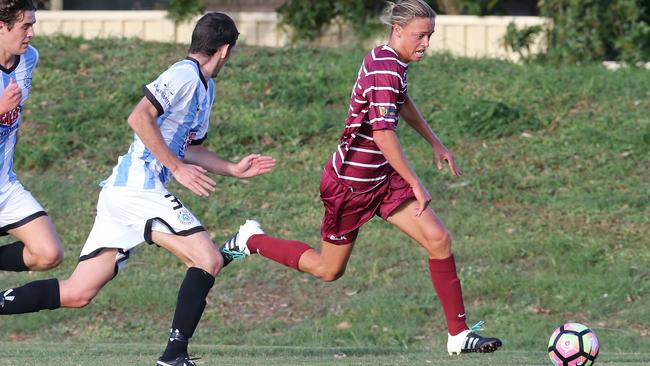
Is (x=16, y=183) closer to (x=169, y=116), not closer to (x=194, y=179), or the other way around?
(x=169, y=116)

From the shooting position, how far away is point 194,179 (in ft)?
21.2

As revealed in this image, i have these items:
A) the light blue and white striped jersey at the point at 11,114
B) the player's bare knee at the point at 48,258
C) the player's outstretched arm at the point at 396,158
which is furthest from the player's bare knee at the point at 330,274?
the light blue and white striped jersey at the point at 11,114

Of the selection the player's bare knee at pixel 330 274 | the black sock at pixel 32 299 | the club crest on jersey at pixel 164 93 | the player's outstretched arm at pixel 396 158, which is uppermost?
the club crest on jersey at pixel 164 93

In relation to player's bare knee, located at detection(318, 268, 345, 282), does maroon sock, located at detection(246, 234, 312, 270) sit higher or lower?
higher

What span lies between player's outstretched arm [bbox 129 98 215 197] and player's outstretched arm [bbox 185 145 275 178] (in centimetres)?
38

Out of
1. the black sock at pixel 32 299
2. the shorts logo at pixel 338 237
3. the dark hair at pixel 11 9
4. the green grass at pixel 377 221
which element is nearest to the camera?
the dark hair at pixel 11 9

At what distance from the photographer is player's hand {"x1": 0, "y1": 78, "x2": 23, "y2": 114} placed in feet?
22.3

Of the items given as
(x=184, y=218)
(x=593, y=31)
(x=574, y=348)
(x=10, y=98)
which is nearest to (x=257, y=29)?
(x=593, y=31)

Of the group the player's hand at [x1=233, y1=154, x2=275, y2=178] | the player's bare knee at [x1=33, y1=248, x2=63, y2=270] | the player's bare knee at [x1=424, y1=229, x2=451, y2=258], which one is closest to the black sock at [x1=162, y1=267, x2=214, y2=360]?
the player's hand at [x1=233, y1=154, x2=275, y2=178]

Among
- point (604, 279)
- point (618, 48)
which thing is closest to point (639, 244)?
point (604, 279)

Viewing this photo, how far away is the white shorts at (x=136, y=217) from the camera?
263 inches

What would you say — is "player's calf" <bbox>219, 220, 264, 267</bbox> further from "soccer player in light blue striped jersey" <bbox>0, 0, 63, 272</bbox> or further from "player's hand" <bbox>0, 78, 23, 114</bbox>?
"player's hand" <bbox>0, 78, 23, 114</bbox>

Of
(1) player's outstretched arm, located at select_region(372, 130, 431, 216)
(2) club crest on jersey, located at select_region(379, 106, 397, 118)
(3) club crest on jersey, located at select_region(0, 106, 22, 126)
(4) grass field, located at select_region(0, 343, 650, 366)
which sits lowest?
Result: (4) grass field, located at select_region(0, 343, 650, 366)

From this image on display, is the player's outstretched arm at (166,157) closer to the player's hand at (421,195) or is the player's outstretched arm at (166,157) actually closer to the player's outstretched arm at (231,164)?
the player's outstretched arm at (231,164)
